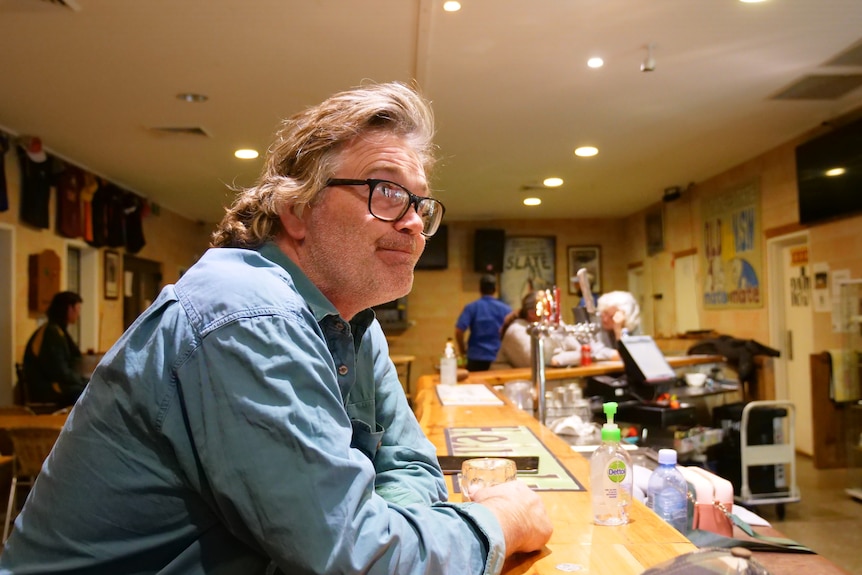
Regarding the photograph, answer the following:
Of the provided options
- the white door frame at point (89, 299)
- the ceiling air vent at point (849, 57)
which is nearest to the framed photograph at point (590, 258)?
the ceiling air vent at point (849, 57)

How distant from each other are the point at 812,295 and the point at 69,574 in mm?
6523

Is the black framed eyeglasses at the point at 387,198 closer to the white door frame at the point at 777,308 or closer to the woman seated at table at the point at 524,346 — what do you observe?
the woman seated at table at the point at 524,346

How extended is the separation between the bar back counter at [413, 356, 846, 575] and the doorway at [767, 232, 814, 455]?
4.79 m

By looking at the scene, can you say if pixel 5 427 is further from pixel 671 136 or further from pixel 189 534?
pixel 671 136

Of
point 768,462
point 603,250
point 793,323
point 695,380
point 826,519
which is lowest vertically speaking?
point 826,519

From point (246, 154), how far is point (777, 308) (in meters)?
5.17

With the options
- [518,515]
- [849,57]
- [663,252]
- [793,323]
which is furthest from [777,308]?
[518,515]

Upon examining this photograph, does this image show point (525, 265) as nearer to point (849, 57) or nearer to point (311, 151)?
point (849, 57)

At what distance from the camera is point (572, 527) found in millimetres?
1382

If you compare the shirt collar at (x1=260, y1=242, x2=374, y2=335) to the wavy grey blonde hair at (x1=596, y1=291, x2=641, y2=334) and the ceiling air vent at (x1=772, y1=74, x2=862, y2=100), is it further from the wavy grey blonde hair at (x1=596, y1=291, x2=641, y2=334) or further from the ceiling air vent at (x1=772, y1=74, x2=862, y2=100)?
the ceiling air vent at (x1=772, y1=74, x2=862, y2=100)

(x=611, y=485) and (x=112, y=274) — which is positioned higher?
(x=112, y=274)

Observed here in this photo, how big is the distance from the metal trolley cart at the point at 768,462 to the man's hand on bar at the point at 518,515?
3729 mm

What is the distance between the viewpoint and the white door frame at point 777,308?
673 cm

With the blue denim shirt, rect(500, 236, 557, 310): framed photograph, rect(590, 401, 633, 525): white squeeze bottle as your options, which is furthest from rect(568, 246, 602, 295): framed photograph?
the blue denim shirt
